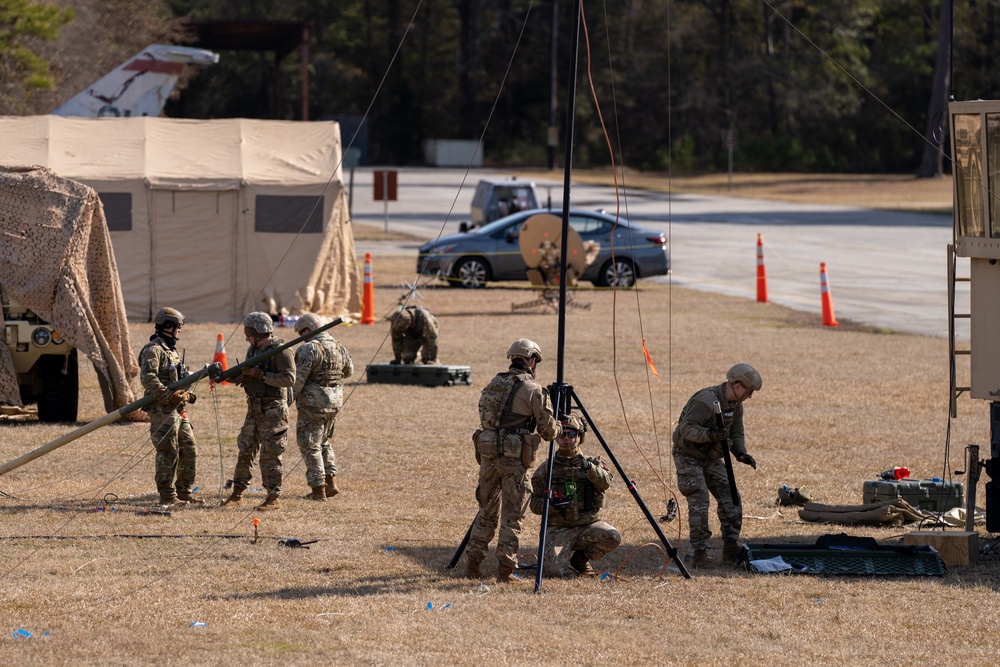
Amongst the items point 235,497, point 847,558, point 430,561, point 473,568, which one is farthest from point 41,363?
point 847,558

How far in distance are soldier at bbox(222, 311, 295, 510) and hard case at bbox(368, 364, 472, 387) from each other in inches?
254

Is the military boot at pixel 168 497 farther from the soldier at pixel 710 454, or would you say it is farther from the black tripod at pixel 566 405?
the soldier at pixel 710 454

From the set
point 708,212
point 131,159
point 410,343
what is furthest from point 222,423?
point 708,212

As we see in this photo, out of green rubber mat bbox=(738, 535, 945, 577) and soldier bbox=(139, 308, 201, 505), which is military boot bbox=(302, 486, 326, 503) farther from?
green rubber mat bbox=(738, 535, 945, 577)

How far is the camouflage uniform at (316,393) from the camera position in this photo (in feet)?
38.9

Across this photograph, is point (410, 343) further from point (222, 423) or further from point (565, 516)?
point (565, 516)

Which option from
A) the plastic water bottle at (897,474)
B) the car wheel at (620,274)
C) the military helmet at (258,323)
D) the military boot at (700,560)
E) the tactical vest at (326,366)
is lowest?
the military boot at (700,560)

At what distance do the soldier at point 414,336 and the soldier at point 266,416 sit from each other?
6.33 meters

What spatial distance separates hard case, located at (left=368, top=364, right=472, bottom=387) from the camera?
1839 cm

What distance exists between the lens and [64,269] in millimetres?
15078

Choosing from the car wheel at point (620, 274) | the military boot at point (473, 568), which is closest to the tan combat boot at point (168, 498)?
the military boot at point (473, 568)

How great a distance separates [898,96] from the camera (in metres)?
80.7

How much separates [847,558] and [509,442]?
8.80 ft

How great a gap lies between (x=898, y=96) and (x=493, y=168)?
22765 millimetres
